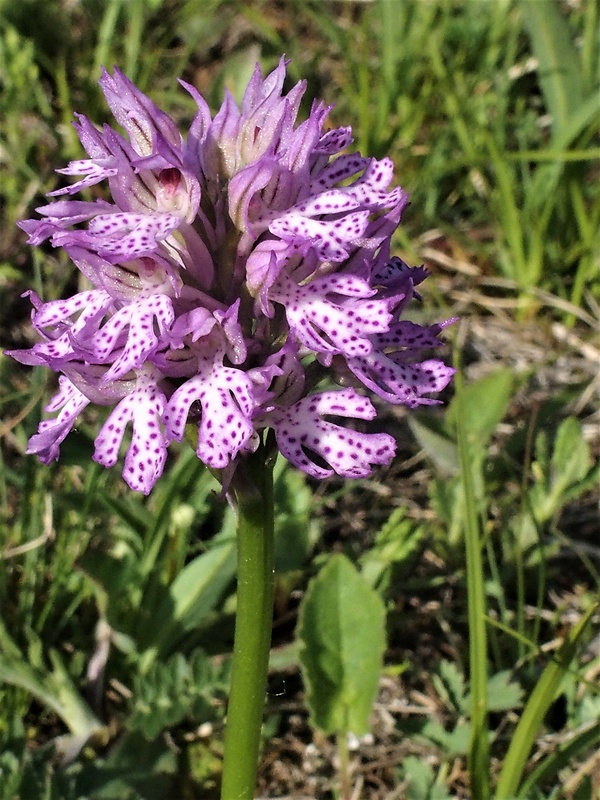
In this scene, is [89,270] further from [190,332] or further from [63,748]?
[63,748]

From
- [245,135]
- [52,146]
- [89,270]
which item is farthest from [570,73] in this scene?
[89,270]

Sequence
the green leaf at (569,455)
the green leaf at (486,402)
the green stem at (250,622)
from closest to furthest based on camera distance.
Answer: the green stem at (250,622) < the green leaf at (569,455) < the green leaf at (486,402)

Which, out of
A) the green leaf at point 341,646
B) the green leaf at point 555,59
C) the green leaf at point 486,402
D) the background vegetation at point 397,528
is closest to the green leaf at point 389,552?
the background vegetation at point 397,528

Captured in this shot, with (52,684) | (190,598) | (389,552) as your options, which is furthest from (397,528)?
(52,684)

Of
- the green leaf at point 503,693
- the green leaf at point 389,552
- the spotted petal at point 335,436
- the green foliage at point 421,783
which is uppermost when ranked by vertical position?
the spotted petal at point 335,436

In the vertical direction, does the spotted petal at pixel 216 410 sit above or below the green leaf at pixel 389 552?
above

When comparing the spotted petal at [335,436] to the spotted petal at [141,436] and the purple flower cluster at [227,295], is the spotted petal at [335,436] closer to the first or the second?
the purple flower cluster at [227,295]

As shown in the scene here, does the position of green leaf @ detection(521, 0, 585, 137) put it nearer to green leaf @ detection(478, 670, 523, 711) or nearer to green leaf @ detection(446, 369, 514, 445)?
green leaf @ detection(446, 369, 514, 445)
